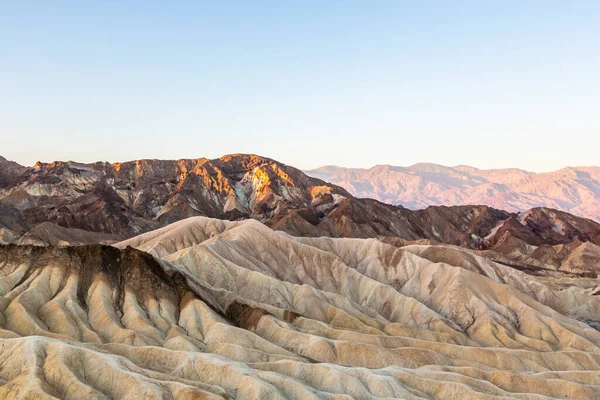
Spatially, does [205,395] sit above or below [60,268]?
below

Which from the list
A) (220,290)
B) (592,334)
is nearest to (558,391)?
(592,334)

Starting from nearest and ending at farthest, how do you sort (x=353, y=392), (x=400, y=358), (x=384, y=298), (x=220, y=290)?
(x=353, y=392) < (x=400, y=358) < (x=220, y=290) < (x=384, y=298)

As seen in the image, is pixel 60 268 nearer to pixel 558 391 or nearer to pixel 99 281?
pixel 99 281

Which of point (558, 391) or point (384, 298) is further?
point (384, 298)

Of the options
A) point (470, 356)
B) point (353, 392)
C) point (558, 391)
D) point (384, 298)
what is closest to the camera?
point (353, 392)

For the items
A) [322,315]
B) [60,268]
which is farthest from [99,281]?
[322,315]

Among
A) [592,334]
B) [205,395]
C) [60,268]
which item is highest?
[60,268]

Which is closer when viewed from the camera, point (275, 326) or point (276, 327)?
point (276, 327)
